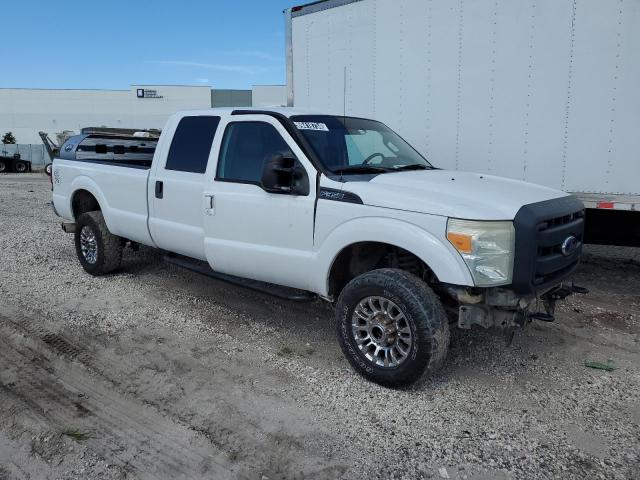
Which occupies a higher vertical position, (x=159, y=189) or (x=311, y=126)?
(x=311, y=126)

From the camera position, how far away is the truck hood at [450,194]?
3611 mm

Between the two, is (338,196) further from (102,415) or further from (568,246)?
(102,415)

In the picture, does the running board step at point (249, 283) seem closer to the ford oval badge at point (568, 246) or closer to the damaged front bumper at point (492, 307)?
the damaged front bumper at point (492, 307)

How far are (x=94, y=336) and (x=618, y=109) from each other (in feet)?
18.2

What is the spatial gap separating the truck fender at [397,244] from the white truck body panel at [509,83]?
7.70 feet

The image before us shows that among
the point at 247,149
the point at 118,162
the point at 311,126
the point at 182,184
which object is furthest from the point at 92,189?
the point at 311,126

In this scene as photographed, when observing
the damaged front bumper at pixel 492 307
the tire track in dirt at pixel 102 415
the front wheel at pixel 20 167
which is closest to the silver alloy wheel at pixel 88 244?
the tire track in dirt at pixel 102 415

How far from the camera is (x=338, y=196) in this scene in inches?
164

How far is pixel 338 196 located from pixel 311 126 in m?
0.92

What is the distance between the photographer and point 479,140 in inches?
250

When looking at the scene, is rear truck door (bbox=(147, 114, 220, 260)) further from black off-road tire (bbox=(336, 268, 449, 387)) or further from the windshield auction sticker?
black off-road tire (bbox=(336, 268, 449, 387))

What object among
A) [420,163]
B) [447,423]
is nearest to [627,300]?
[420,163]

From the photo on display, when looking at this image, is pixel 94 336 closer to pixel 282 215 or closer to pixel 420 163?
pixel 282 215

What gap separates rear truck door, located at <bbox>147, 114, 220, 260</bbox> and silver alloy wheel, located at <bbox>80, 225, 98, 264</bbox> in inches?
55.1
